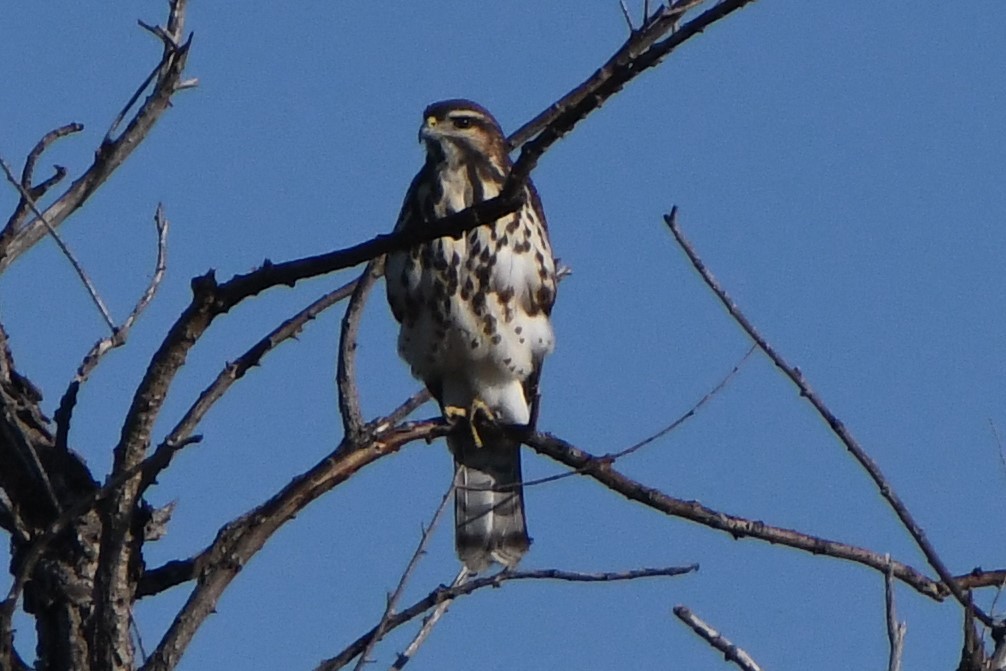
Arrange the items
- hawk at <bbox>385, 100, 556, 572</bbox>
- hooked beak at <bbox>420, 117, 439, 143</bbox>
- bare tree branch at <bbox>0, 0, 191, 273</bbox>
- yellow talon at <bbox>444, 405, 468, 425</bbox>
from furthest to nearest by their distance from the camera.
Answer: hooked beak at <bbox>420, 117, 439, 143</bbox> < yellow talon at <bbox>444, 405, 468, 425</bbox> < hawk at <bbox>385, 100, 556, 572</bbox> < bare tree branch at <bbox>0, 0, 191, 273</bbox>

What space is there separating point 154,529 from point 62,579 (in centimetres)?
22

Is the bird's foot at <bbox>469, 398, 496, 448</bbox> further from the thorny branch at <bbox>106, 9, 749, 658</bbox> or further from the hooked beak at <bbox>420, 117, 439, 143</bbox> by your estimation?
the thorny branch at <bbox>106, 9, 749, 658</bbox>

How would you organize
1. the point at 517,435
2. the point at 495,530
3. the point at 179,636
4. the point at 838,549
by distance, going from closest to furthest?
the point at 179,636 < the point at 838,549 < the point at 517,435 < the point at 495,530

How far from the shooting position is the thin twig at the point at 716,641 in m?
3.02

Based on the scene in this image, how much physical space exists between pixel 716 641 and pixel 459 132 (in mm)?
3315

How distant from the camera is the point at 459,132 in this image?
6.11 metres

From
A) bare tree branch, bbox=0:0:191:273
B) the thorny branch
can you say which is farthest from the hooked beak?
the thorny branch

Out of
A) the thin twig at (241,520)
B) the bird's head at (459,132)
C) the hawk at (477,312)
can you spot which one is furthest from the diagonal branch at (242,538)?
the bird's head at (459,132)

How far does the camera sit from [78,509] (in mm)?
3244

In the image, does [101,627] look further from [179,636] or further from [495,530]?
[495,530]

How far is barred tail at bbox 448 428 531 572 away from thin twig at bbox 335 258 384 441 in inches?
59.9

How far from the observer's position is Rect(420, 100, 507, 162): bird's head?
6.06 m

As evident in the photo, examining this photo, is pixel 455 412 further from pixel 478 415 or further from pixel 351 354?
pixel 351 354

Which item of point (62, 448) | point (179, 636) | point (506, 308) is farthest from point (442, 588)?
point (506, 308)
